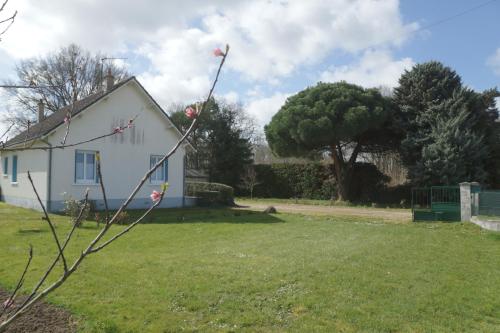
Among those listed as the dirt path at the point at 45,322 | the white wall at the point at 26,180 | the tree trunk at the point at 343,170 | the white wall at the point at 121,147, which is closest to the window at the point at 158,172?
the white wall at the point at 121,147

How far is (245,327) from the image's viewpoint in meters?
4.53

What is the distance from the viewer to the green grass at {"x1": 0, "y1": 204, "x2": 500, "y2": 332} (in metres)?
4.76

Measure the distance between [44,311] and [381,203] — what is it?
75.6 feet

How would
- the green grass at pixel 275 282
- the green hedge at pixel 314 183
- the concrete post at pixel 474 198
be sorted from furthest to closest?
1. the green hedge at pixel 314 183
2. the concrete post at pixel 474 198
3. the green grass at pixel 275 282

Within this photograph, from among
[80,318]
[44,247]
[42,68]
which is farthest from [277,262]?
[42,68]

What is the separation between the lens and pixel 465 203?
15008mm

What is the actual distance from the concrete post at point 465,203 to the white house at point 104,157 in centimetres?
1203

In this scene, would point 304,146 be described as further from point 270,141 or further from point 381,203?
point 381,203

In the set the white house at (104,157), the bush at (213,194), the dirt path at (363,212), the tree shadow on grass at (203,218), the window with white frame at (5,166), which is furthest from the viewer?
the bush at (213,194)

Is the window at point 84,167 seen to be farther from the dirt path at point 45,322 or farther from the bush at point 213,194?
the dirt path at point 45,322

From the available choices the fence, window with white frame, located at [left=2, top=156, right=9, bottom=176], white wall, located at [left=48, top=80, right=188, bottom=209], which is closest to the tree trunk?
the fence

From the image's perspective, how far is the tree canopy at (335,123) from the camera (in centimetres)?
2378

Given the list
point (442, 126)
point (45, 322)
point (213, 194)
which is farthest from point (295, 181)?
point (45, 322)

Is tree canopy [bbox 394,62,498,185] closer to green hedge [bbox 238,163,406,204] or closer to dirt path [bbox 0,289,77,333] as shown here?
green hedge [bbox 238,163,406,204]
